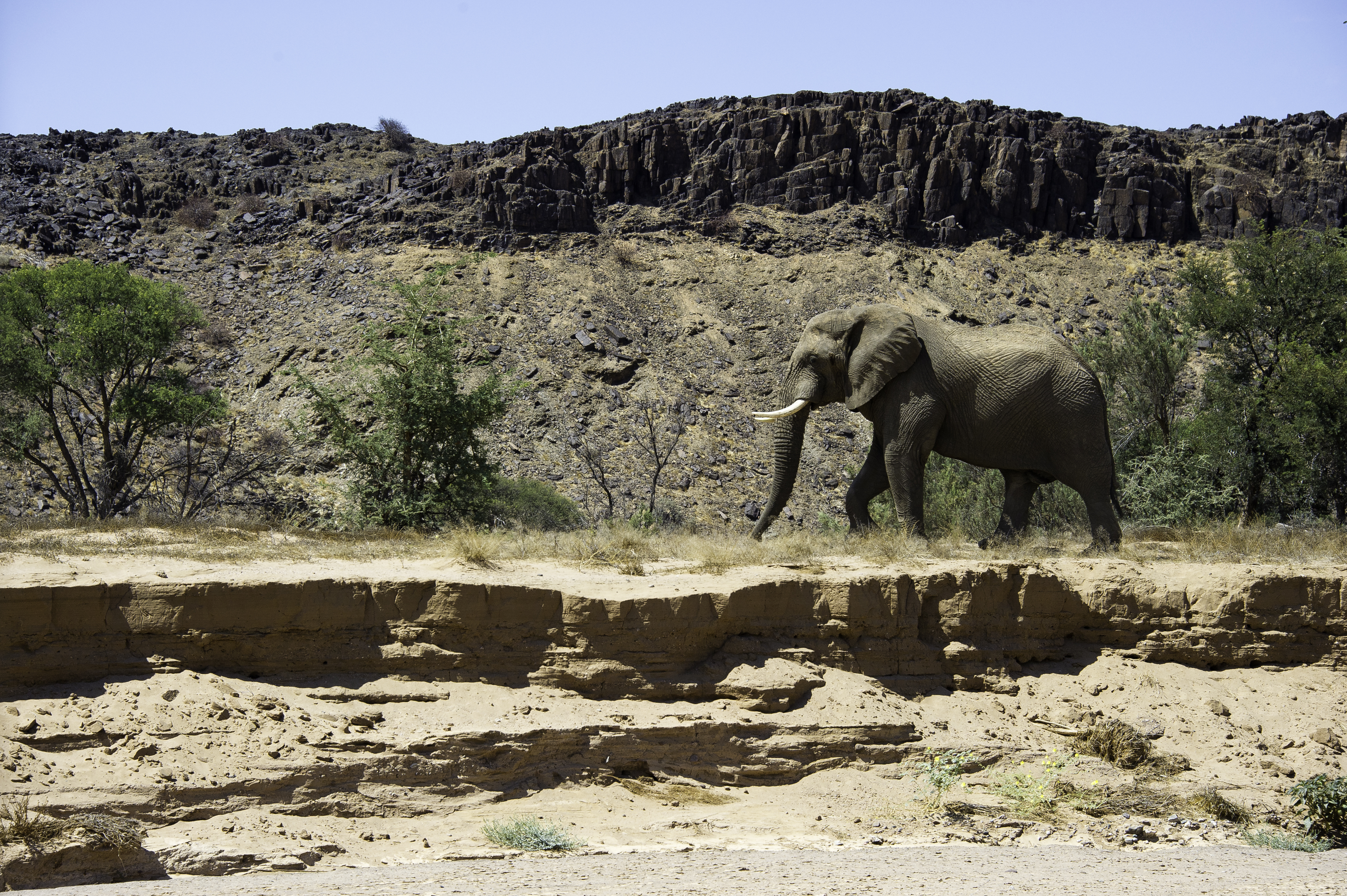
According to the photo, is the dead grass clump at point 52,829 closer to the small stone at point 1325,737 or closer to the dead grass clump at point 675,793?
the dead grass clump at point 675,793

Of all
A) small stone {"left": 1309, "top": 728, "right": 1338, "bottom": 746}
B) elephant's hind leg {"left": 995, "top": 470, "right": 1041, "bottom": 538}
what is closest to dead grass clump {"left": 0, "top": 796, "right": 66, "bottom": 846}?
elephant's hind leg {"left": 995, "top": 470, "right": 1041, "bottom": 538}

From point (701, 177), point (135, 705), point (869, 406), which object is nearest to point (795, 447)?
point (869, 406)

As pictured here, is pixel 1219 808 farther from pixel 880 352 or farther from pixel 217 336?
pixel 217 336

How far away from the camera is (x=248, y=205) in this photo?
173 ft

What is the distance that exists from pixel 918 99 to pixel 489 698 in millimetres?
52857

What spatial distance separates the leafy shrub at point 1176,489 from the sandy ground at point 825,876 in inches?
486

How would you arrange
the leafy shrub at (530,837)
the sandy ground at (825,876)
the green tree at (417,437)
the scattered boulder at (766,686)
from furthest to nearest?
the green tree at (417,437), the scattered boulder at (766,686), the leafy shrub at (530,837), the sandy ground at (825,876)

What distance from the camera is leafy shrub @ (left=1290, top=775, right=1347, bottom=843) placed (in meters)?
9.16

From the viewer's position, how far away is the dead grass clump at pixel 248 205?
52344mm

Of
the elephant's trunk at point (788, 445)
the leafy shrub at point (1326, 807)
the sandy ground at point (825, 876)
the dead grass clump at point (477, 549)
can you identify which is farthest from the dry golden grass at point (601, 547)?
the sandy ground at point (825, 876)

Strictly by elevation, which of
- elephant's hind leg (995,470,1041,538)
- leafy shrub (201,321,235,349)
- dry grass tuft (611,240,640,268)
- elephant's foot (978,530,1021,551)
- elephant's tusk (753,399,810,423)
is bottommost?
elephant's foot (978,530,1021,551)

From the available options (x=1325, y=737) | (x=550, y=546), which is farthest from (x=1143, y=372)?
(x=550, y=546)

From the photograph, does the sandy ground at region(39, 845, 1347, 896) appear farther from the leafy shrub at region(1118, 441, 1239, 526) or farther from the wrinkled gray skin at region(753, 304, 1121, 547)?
the leafy shrub at region(1118, 441, 1239, 526)

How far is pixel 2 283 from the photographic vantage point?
24.5m
